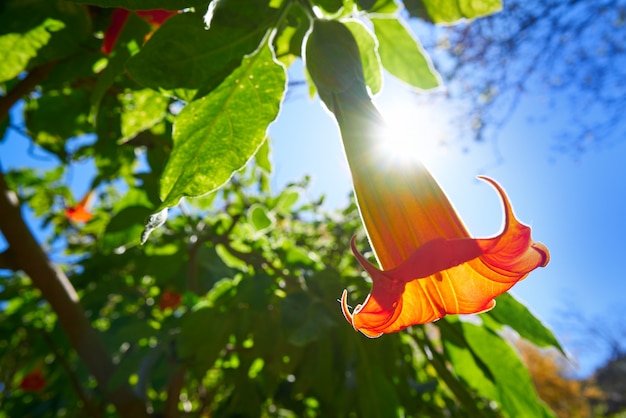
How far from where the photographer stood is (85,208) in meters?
2.17

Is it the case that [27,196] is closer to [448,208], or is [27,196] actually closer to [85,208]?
[85,208]

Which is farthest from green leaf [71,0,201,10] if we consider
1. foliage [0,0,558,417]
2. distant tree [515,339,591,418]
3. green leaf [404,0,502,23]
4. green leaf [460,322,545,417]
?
distant tree [515,339,591,418]

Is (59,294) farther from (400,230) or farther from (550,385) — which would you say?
(550,385)

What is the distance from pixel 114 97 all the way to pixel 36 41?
1.64 ft

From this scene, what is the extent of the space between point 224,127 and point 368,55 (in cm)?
17

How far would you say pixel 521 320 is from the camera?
24.8 inches

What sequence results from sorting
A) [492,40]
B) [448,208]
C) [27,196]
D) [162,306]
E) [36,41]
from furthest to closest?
1. [492,40]
2. [27,196]
3. [162,306]
4. [36,41]
5. [448,208]

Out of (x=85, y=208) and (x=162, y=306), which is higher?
(x=162, y=306)

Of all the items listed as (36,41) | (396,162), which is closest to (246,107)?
(396,162)

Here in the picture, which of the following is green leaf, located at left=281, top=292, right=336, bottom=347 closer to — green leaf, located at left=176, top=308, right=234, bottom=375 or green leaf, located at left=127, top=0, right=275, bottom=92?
green leaf, located at left=176, top=308, right=234, bottom=375

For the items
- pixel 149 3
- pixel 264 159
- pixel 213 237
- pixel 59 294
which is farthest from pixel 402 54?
pixel 59 294

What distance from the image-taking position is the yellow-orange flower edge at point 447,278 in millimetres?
315

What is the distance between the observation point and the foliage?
44cm

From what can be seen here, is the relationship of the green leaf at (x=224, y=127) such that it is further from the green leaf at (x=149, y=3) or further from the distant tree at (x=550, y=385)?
the distant tree at (x=550, y=385)
